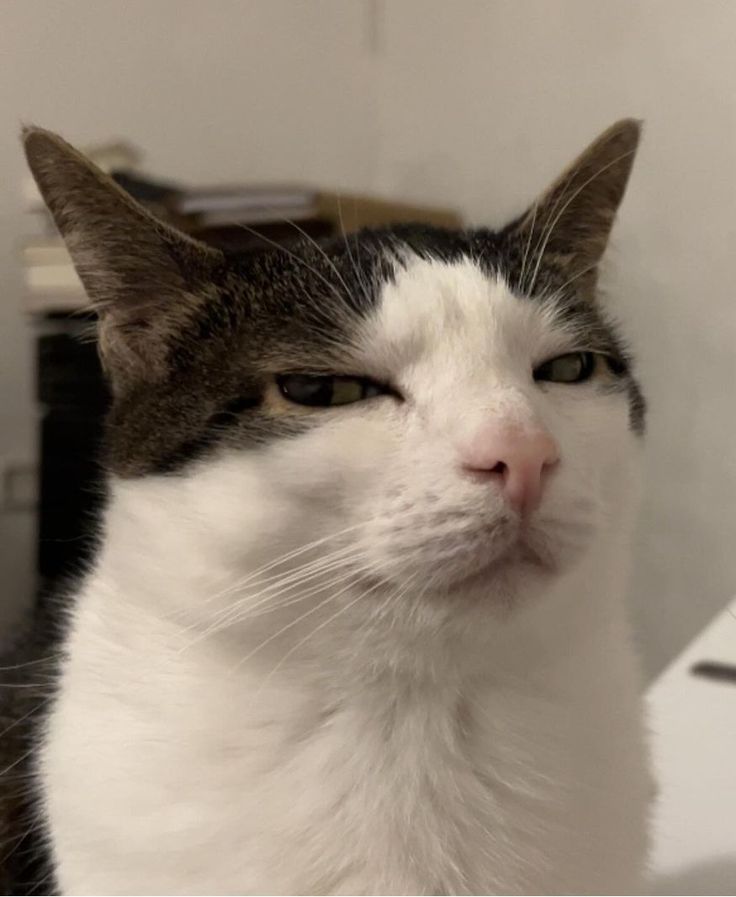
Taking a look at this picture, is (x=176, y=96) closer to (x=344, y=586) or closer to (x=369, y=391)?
(x=369, y=391)

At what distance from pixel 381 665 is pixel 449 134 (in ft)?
6.41

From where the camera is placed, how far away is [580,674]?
693 millimetres

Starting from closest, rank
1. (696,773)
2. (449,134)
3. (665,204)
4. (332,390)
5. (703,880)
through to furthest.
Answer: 1. (332,390)
2. (703,880)
3. (696,773)
4. (665,204)
5. (449,134)

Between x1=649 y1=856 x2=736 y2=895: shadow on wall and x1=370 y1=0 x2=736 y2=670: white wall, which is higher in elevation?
x1=370 y1=0 x2=736 y2=670: white wall

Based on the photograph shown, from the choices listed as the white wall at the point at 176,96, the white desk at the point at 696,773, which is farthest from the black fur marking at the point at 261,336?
the white wall at the point at 176,96

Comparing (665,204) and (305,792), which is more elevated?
(665,204)

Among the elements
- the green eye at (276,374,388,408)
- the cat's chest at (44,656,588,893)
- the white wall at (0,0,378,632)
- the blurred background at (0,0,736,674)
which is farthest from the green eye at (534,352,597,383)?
the white wall at (0,0,378,632)

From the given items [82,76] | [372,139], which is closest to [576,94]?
[372,139]

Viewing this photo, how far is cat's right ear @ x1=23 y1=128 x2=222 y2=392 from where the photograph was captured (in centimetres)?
66

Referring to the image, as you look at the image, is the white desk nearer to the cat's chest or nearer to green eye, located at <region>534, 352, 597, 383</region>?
the cat's chest

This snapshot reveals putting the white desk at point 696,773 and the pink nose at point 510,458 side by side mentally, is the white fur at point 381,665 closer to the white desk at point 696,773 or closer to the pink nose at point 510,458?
the pink nose at point 510,458

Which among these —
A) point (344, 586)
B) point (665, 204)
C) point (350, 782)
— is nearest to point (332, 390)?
point (344, 586)

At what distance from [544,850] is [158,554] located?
36cm

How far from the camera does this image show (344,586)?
592mm
